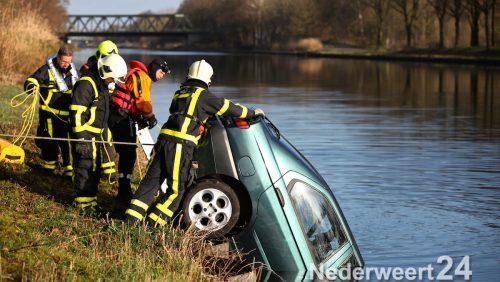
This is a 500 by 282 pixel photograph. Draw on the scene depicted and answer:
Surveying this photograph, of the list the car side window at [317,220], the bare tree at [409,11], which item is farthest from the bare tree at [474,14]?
the car side window at [317,220]

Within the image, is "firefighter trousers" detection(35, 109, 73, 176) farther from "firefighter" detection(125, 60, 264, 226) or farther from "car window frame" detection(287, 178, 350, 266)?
"car window frame" detection(287, 178, 350, 266)

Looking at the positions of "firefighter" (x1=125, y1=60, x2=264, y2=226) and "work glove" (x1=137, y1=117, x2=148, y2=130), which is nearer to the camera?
"firefighter" (x1=125, y1=60, x2=264, y2=226)

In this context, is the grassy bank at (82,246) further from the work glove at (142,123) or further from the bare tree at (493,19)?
the bare tree at (493,19)

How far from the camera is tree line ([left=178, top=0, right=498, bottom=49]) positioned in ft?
268

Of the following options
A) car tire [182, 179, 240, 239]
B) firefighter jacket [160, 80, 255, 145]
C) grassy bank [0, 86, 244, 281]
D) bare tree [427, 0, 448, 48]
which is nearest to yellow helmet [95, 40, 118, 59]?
grassy bank [0, 86, 244, 281]

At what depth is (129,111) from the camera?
1289 cm

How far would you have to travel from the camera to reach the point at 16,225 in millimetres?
10055

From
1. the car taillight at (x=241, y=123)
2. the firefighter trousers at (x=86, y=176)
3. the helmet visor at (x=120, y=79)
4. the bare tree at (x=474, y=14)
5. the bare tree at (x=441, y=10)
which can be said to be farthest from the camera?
the bare tree at (x=441, y=10)

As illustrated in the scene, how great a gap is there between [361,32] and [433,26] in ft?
58.5

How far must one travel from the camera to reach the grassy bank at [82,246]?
8.62 metres

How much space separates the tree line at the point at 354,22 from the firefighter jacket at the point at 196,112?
63349 mm

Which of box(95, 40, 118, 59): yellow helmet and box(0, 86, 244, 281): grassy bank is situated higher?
box(95, 40, 118, 59): yellow helmet

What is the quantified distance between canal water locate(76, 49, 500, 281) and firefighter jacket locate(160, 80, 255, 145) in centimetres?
244

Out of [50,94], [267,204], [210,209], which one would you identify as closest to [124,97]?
[50,94]
